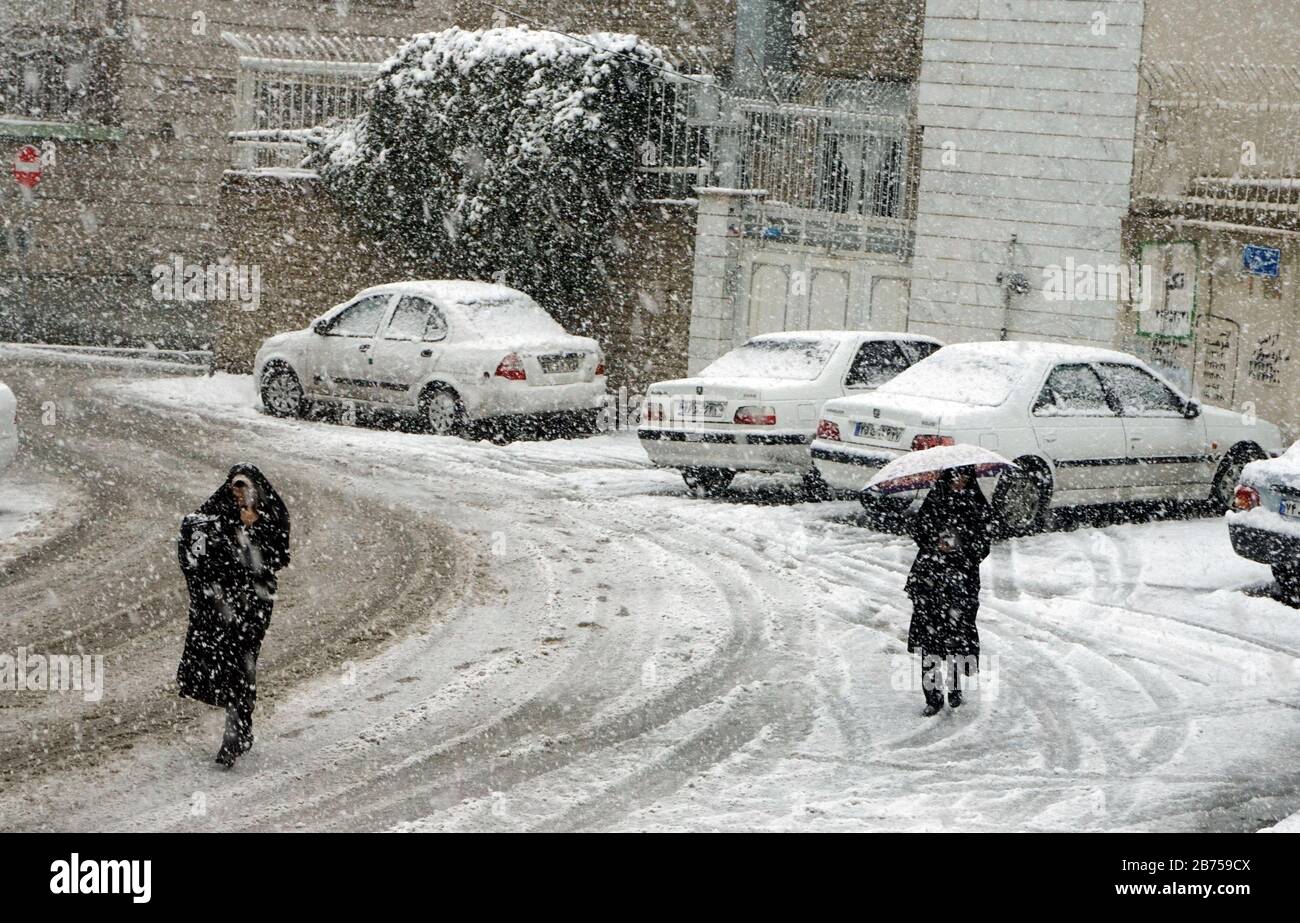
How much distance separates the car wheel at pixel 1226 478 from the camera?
14.0 meters

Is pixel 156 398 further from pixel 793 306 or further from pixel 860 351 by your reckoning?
pixel 860 351

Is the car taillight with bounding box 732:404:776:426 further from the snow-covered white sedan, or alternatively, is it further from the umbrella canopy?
the umbrella canopy

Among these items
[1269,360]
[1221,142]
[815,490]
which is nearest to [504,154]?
[815,490]

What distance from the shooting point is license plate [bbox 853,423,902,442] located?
12.6 meters

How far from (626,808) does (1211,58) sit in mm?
14198

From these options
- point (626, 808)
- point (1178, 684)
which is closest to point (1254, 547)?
point (1178, 684)

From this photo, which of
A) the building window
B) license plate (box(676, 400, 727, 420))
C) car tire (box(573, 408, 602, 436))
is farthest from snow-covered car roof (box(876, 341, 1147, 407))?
the building window

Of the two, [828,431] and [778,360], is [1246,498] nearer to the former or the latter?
[828,431]

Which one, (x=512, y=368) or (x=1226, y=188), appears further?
(x=1226, y=188)

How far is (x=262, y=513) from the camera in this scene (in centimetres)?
726

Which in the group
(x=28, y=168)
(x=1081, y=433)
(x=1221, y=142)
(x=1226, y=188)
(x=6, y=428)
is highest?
(x=1221, y=142)

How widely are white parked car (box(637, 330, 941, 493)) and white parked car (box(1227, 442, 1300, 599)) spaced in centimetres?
396

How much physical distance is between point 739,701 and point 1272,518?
13.9 feet

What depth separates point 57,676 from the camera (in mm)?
8320
